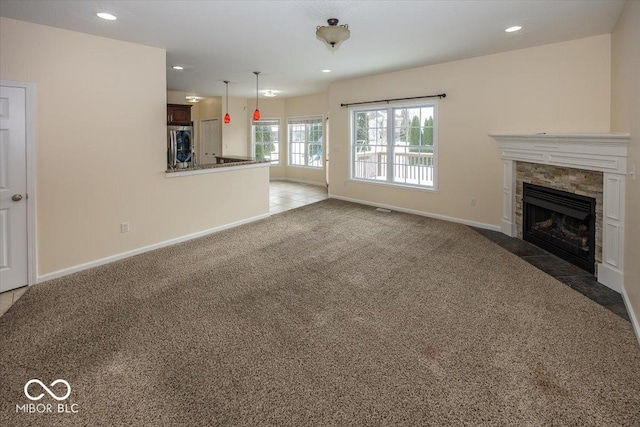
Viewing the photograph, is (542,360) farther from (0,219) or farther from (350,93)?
(350,93)

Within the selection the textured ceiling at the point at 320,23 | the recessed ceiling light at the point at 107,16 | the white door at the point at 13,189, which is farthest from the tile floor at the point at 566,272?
the white door at the point at 13,189

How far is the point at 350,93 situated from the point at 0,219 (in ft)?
19.7

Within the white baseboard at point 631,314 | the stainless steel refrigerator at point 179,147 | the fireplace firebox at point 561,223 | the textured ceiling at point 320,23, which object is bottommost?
the white baseboard at point 631,314

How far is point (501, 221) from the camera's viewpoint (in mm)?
5438

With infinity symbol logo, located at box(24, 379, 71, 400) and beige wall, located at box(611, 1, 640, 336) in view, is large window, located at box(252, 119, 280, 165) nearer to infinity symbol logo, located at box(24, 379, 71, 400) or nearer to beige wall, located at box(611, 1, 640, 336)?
beige wall, located at box(611, 1, 640, 336)

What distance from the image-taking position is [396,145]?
22.6ft

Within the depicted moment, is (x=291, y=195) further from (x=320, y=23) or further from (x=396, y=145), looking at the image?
A: (x=320, y=23)

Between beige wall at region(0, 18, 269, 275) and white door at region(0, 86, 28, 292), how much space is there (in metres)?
0.13

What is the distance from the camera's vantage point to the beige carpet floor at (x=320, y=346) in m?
1.86

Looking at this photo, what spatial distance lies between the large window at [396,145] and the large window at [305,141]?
276cm

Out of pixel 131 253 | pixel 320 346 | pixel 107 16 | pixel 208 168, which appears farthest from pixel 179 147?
pixel 320 346

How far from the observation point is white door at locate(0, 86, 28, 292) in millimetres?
3338

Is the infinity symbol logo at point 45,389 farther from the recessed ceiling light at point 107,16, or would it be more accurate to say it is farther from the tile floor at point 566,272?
the tile floor at point 566,272

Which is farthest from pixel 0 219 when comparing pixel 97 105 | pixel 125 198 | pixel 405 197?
pixel 405 197
